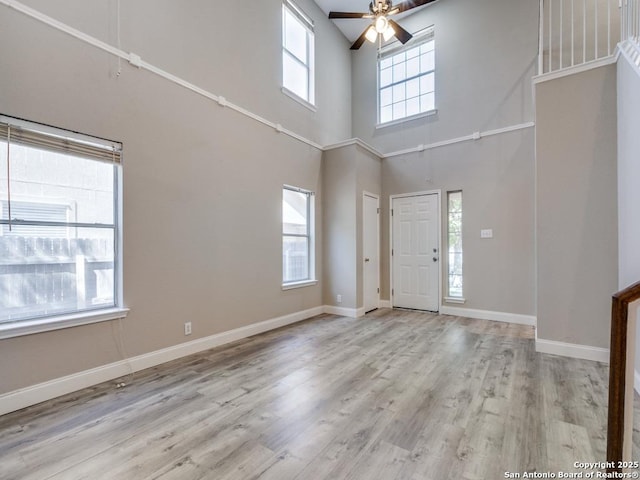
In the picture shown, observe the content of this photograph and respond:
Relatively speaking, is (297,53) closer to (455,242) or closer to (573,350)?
(455,242)

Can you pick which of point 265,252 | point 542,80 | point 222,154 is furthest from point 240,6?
point 542,80

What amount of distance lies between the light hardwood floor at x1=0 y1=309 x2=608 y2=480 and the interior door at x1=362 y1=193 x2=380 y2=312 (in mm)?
2003

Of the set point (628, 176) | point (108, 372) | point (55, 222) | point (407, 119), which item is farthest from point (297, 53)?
point (108, 372)

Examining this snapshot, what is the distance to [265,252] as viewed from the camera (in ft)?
14.0

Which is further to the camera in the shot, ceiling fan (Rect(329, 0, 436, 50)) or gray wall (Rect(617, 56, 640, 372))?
ceiling fan (Rect(329, 0, 436, 50))

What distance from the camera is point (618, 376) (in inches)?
46.3

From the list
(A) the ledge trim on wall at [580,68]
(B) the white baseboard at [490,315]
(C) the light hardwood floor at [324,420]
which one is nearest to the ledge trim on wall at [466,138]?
(A) the ledge trim on wall at [580,68]

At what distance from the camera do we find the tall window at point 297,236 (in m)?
4.74

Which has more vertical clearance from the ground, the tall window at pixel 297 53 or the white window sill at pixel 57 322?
the tall window at pixel 297 53

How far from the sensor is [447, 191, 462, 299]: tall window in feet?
16.6

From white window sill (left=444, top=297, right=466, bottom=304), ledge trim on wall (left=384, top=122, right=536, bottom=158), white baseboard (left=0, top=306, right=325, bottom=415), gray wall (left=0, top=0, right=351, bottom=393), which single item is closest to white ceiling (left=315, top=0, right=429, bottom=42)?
gray wall (left=0, top=0, right=351, bottom=393)

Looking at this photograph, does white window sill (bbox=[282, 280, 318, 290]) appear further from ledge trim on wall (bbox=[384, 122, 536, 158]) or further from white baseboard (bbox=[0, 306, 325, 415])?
ledge trim on wall (bbox=[384, 122, 536, 158])

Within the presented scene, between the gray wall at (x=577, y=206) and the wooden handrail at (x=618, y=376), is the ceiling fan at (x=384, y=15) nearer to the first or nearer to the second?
the gray wall at (x=577, y=206)

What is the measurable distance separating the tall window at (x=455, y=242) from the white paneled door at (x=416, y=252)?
0.20 metres
